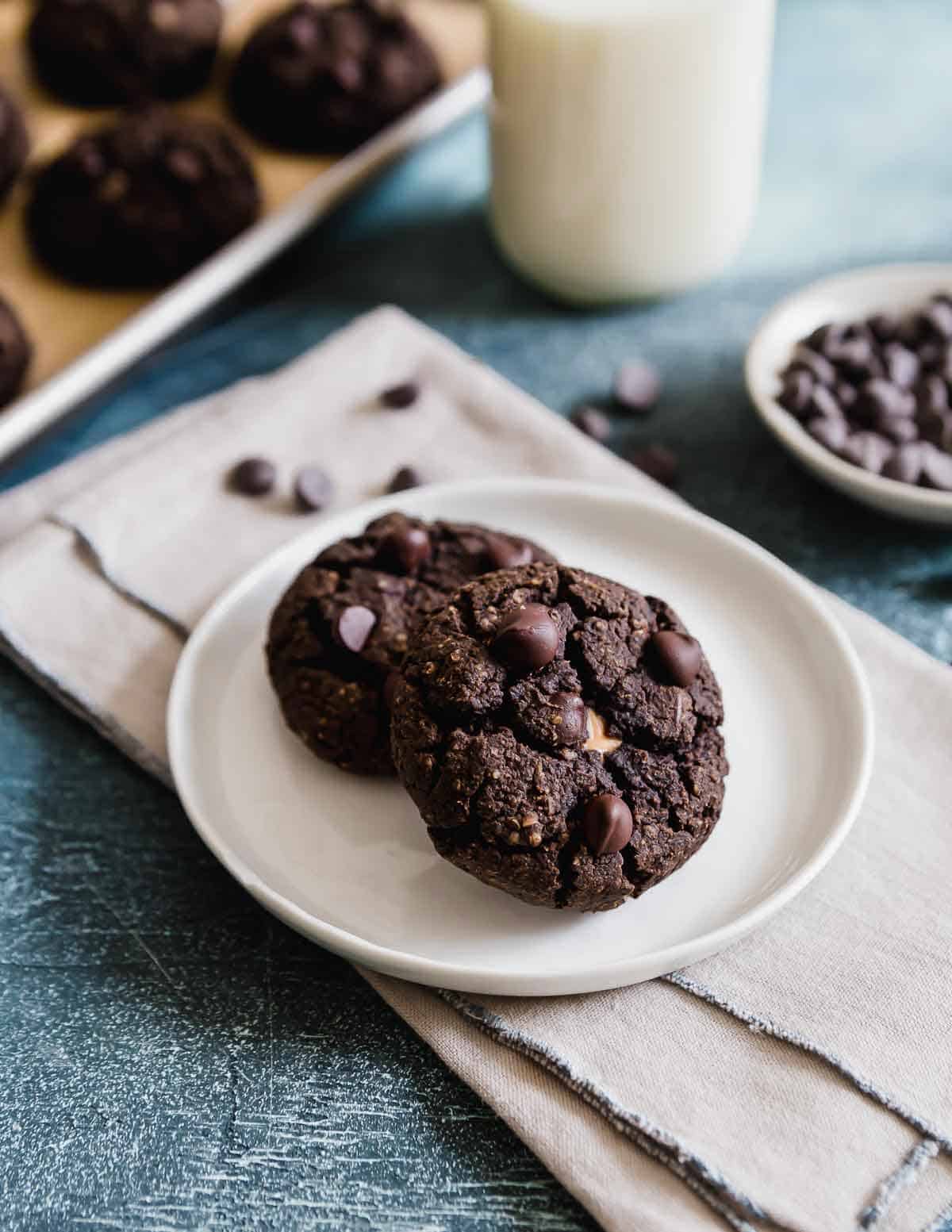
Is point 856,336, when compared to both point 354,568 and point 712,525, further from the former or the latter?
point 354,568

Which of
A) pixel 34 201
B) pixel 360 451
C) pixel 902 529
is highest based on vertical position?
pixel 34 201

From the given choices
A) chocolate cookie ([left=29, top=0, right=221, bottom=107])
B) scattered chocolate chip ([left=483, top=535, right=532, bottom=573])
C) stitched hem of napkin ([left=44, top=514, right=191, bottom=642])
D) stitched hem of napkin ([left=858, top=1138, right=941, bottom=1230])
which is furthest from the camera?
chocolate cookie ([left=29, top=0, right=221, bottom=107])

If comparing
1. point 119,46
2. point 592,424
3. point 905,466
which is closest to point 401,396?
point 592,424

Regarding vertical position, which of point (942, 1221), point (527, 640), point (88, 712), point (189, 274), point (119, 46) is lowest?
point (942, 1221)

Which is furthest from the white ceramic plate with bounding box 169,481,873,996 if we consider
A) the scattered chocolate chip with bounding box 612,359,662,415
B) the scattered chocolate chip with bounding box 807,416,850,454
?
the scattered chocolate chip with bounding box 612,359,662,415

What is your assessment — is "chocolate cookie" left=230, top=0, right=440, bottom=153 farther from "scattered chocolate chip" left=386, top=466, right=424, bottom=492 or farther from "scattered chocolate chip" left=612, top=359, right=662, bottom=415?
"scattered chocolate chip" left=386, top=466, right=424, bottom=492

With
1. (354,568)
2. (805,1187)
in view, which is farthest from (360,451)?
(805,1187)

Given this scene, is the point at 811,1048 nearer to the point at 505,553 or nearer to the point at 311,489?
the point at 505,553
